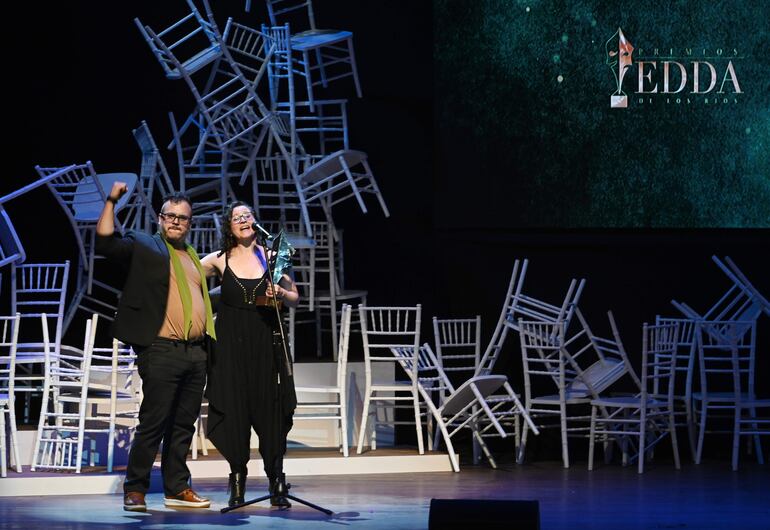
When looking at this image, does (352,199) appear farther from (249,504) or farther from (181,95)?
(249,504)

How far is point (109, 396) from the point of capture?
23.5 feet

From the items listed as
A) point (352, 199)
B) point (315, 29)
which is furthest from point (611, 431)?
point (315, 29)

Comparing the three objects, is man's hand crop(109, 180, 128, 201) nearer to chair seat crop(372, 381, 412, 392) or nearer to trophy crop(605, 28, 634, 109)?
chair seat crop(372, 381, 412, 392)

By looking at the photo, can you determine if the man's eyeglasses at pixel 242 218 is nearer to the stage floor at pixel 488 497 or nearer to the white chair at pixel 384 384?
the stage floor at pixel 488 497

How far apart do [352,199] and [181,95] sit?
141cm

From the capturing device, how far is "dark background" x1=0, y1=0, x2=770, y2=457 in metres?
8.63

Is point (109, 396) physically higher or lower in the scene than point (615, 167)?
lower

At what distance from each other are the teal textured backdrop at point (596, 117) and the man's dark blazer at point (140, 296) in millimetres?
3588

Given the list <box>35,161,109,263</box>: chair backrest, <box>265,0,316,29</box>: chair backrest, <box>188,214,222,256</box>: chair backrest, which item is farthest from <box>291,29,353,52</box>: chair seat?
<box>35,161,109,263</box>: chair backrest

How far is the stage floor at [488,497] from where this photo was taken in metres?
5.64

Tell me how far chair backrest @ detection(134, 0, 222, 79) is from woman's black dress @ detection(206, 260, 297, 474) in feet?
7.89

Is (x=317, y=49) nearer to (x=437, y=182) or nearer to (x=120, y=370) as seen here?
(x=437, y=182)

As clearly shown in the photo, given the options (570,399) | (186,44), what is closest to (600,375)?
(570,399)

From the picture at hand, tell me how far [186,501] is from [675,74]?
15.9 ft
